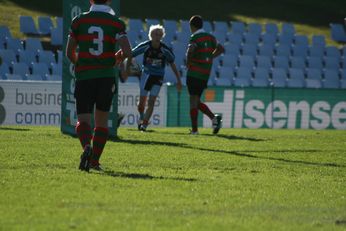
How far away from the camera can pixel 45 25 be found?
3120cm

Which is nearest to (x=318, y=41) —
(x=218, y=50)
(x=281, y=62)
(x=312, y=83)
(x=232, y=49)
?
(x=281, y=62)

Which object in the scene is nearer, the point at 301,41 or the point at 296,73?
the point at 296,73

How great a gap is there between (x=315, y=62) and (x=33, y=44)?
1012 centimetres

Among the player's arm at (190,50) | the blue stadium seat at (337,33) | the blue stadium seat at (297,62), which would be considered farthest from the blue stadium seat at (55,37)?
the player's arm at (190,50)

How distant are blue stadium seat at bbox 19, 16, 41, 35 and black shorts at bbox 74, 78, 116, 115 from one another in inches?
845

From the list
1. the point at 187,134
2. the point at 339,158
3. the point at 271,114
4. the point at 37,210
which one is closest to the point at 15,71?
the point at 271,114

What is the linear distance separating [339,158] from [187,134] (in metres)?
4.30

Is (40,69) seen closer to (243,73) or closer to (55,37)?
(55,37)

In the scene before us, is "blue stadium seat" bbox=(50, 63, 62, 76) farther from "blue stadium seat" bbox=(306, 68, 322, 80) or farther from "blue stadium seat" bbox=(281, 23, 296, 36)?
"blue stadium seat" bbox=(281, 23, 296, 36)

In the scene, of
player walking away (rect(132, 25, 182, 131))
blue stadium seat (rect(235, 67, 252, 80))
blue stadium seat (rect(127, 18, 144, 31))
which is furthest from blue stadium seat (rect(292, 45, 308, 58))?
player walking away (rect(132, 25, 182, 131))

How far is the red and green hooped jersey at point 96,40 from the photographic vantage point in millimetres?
9844

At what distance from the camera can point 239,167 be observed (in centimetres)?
1095

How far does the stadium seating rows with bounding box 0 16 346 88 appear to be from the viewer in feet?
90.6

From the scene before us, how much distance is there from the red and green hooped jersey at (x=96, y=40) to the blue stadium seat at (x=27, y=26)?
2148 cm
